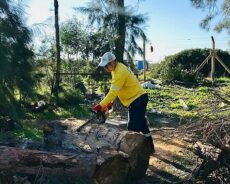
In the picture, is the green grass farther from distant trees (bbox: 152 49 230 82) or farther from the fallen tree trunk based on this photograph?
distant trees (bbox: 152 49 230 82)

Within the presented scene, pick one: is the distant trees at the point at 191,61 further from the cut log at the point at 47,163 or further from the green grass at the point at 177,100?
the cut log at the point at 47,163

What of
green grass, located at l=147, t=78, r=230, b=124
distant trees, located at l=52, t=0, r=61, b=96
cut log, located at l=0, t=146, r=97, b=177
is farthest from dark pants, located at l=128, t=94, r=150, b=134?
distant trees, located at l=52, t=0, r=61, b=96

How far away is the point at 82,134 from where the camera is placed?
574 cm

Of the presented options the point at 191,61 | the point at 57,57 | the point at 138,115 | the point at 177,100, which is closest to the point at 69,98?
the point at 57,57

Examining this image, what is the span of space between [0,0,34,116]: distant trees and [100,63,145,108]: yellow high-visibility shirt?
2649mm

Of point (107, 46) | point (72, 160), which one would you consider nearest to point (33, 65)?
point (107, 46)

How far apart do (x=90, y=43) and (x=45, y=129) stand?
21.7 feet

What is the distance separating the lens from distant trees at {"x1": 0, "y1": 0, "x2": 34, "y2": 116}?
Result: 8.07m

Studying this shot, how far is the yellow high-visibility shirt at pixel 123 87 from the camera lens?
6.09 m

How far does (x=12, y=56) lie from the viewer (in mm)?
8289

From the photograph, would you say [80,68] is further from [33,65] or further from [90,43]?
[33,65]

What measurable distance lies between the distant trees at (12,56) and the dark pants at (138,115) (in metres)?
2.79

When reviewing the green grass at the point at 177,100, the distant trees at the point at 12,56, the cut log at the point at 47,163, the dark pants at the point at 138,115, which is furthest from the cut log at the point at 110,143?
the green grass at the point at 177,100

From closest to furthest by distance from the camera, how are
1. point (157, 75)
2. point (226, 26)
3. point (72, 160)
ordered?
point (72, 160) → point (226, 26) → point (157, 75)
